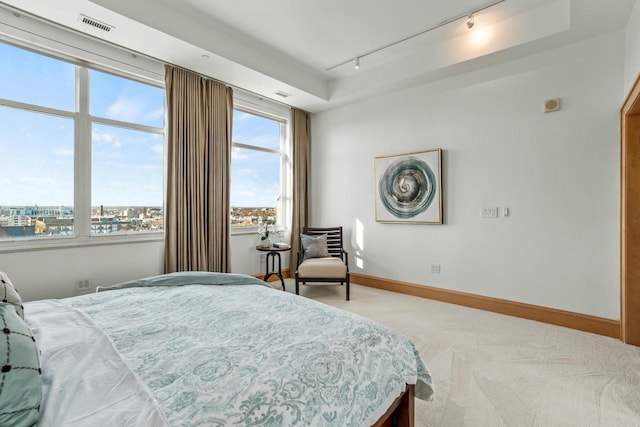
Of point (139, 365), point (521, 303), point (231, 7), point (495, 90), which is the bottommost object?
point (521, 303)

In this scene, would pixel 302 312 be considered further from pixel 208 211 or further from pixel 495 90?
pixel 495 90

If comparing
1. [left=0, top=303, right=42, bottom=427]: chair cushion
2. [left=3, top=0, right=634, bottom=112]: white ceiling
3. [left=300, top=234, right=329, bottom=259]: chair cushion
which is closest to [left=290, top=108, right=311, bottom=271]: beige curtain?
[left=300, top=234, right=329, bottom=259]: chair cushion

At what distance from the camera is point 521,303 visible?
3230mm

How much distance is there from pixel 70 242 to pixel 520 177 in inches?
187

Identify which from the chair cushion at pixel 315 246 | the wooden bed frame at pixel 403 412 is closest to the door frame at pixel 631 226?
the wooden bed frame at pixel 403 412

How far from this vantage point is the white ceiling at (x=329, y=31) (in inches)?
105

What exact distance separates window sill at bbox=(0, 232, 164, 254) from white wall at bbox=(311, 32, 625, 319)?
3.01 m

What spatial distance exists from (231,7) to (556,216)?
12.7 ft

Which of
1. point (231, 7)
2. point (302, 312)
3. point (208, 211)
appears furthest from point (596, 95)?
point (208, 211)

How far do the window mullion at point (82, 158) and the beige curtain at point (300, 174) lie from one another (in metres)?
2.77

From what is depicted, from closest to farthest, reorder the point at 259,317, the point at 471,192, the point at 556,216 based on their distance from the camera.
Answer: the point at 259,317 → the point at 556,216 → the point at 471,192

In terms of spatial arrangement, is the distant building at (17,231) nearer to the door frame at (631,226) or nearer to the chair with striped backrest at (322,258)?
the chair with striped backrest at (322,258)

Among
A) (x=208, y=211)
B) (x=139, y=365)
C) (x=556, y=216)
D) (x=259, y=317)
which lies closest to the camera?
(x=139, y=365)

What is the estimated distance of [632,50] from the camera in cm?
240
